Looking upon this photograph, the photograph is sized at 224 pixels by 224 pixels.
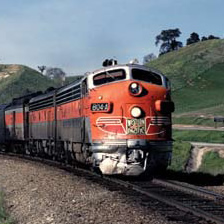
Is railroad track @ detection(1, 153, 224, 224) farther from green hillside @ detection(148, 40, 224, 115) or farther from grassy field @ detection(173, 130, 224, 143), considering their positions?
green hillside @ detection(148, 40, 224, 115)

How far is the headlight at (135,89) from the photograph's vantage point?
16.1 meters

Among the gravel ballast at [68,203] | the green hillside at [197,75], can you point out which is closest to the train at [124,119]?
the gravel ballast at [68,203]

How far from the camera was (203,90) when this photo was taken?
91.1 m

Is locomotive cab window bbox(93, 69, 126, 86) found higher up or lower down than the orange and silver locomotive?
higher up

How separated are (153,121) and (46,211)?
5.60 meters

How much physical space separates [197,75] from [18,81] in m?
71.1

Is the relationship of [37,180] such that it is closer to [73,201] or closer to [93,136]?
[93,136]

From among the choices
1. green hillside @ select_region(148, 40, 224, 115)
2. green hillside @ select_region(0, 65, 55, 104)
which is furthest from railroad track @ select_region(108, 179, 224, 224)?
green hillside @ select_region(0, 65, 55, 104)

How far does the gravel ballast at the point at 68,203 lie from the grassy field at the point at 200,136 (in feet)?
83.4

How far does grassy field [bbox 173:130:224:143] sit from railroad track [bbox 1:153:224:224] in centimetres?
2543

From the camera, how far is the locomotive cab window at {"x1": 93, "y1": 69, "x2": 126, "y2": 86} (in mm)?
16484

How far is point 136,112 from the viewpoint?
15812 mm

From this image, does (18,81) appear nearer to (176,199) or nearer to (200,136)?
(200,136)

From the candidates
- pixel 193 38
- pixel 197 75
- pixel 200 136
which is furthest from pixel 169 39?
pixel 200 136
